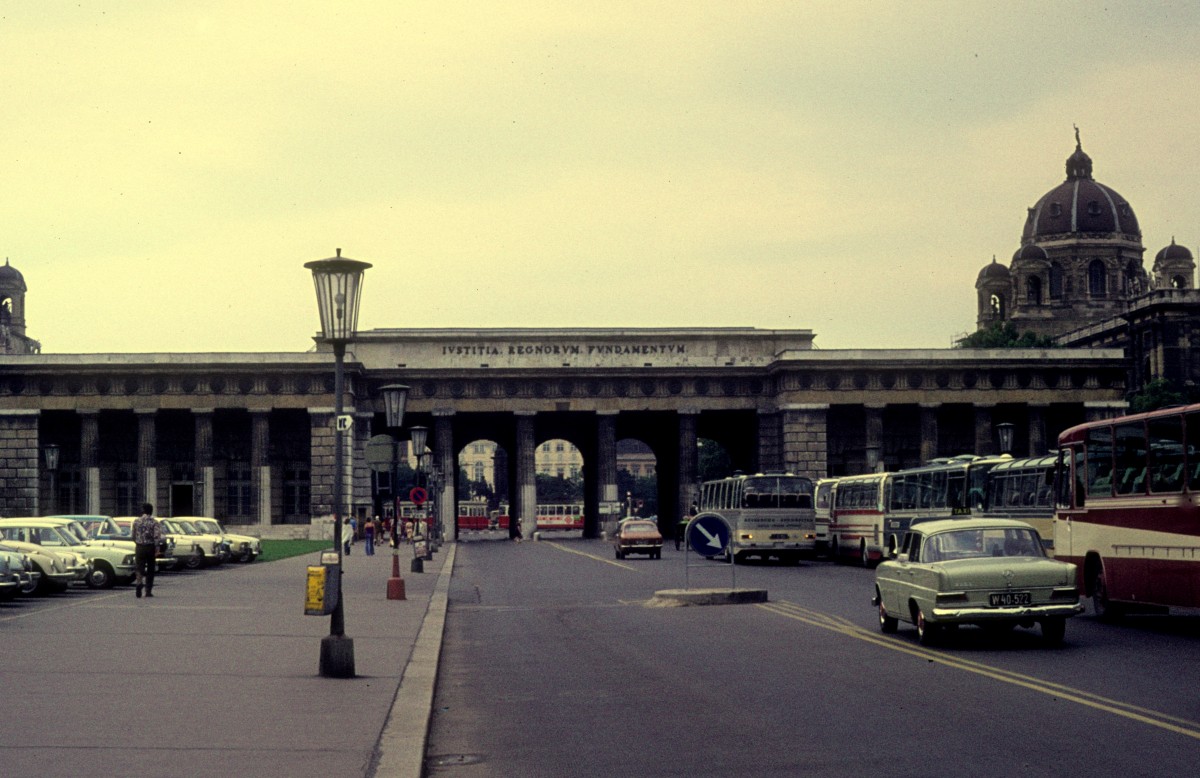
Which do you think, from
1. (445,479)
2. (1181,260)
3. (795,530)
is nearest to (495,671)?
(795,530)

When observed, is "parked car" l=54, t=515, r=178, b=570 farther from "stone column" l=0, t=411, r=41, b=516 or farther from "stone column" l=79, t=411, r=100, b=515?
"stone column" l=0, t=411, r=41, b=516

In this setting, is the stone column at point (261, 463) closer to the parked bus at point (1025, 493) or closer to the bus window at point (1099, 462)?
the parked bus at point (1025, 493)

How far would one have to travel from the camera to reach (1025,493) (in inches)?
1623

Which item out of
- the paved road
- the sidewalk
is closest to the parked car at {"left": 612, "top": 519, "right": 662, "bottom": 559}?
the sidewalk

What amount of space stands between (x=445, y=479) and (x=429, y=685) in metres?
85.4

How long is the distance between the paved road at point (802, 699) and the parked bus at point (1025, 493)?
14.3 metres

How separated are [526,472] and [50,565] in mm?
70522

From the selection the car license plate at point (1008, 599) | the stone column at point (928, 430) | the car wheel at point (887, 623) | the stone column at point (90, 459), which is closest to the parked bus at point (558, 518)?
the stone column at point (928, 430)

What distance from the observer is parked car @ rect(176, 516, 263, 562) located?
51438 mm

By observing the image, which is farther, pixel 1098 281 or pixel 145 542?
pixel 1098 281

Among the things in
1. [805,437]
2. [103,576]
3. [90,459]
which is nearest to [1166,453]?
[103,576]

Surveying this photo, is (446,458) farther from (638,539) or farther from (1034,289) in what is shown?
(1034,289)

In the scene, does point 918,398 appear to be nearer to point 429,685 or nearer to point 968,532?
point 968,532

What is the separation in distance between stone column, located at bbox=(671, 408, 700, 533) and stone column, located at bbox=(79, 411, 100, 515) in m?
37.3
